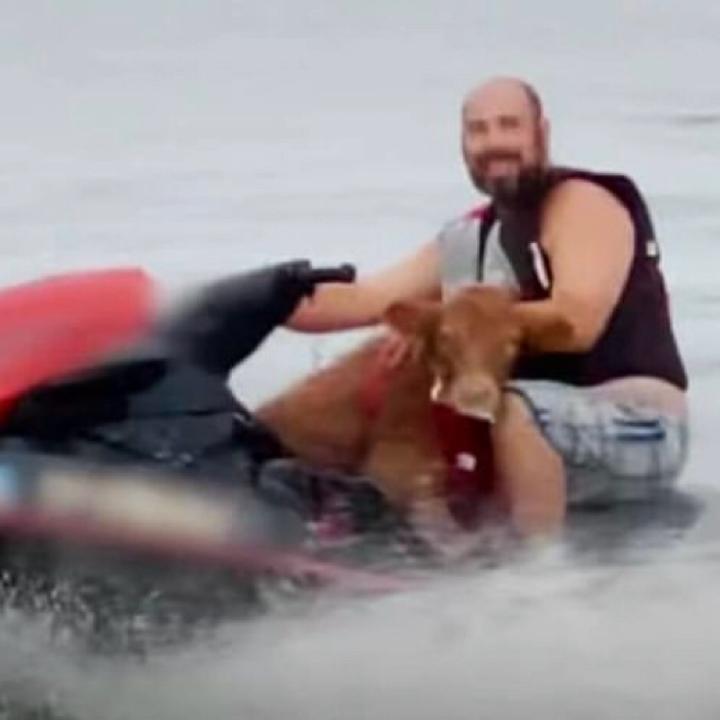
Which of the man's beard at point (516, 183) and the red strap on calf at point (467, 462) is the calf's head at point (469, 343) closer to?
A: the red strap on calf at point (467, 462)

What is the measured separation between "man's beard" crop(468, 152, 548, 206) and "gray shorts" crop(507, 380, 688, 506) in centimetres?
29

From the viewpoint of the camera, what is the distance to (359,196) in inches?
415

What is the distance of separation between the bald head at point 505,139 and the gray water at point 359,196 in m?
0.45

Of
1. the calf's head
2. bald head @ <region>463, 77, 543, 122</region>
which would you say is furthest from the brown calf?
bald head @ <region>463, 77, 543, 122</region>

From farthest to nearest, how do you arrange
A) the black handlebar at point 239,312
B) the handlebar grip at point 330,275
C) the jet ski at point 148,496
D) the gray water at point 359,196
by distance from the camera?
the handlebar grip at point 330,275 < the black handlebar at point 239,312 < the gray water at point 359,196 < the jet ski at point 148,496

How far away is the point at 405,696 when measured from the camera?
5.02 metres

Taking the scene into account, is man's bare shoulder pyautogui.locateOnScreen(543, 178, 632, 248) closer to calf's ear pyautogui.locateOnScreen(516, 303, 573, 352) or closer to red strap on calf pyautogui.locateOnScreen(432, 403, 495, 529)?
calf's ear pyautogui.locateOnScreen(516, 303, 573, 352)

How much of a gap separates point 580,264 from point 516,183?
18 centimetres

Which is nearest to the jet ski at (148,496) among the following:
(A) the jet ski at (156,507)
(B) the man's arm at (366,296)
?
(A) the jet ski at (156,507)

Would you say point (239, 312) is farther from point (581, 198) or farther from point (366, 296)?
point (581, 198)

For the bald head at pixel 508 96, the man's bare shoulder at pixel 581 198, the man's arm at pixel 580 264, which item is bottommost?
the man's arm at pixel 580 264

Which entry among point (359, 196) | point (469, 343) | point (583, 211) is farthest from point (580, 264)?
point (359, 196)

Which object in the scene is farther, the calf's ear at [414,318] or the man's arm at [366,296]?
the man's arm at [366,296]

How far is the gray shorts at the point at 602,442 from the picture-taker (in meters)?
5.06
